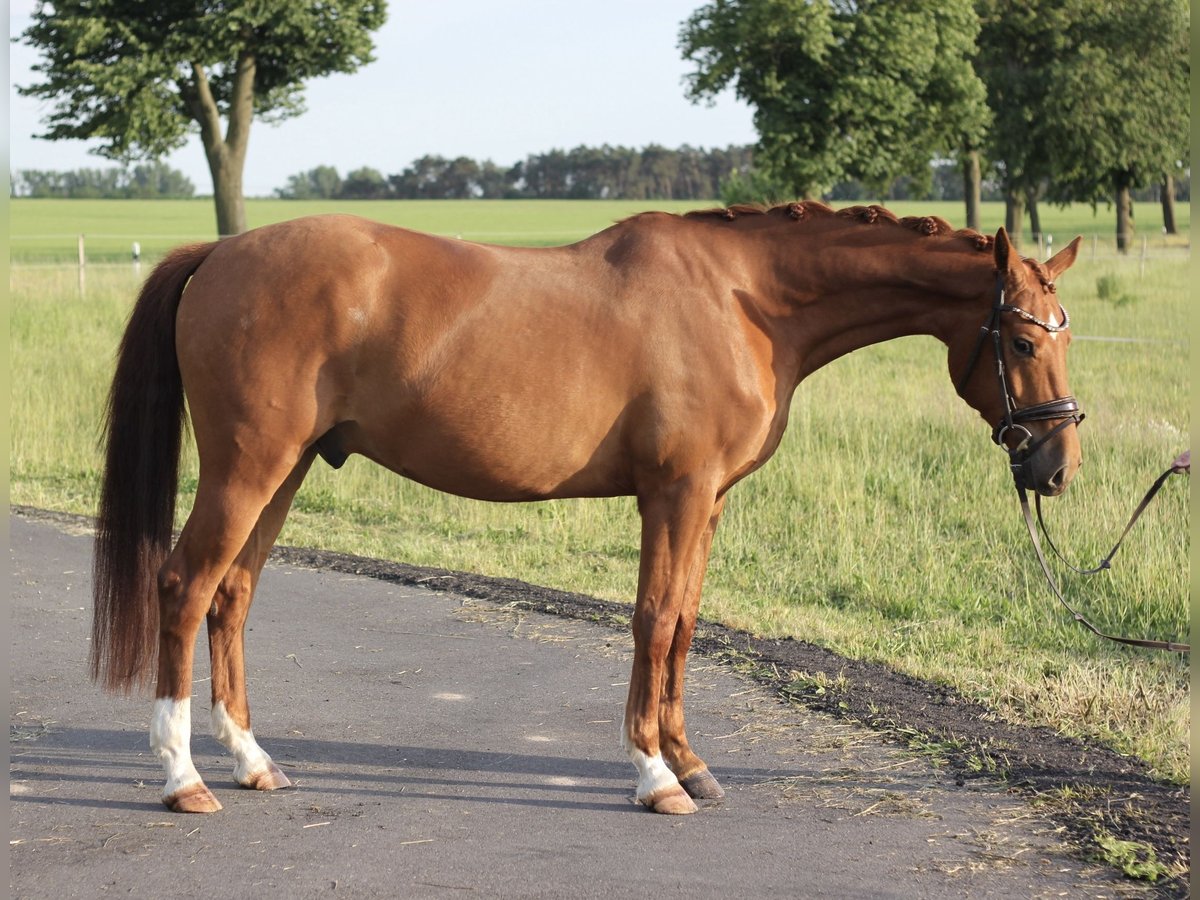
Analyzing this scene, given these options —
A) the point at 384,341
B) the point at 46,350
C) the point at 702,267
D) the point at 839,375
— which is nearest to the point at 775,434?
the point at 702,267

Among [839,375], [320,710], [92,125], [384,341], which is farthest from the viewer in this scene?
[92,125]

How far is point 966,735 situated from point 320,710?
2.77 meters

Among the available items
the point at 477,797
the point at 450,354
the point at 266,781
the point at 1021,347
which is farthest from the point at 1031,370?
the point at 266,781

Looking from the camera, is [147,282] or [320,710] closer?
[147,282]

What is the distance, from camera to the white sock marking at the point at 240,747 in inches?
186

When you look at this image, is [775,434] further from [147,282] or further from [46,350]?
[46,350]

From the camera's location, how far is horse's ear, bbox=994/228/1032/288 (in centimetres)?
444

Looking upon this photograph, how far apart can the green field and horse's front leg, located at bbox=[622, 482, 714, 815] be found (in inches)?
1623

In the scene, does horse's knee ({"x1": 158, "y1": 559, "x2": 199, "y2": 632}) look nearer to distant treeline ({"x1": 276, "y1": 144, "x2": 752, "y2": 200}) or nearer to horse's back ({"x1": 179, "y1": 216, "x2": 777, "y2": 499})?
horse's back ({"x1": 179, "y1": 216, "x2": 777, "y2": 499})

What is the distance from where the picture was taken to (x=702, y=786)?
4.72 metres

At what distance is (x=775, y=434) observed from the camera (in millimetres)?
4816

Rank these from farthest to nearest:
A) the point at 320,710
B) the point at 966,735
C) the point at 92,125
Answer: the point at 92,125 < the point at 320,710 < the point at 966,735

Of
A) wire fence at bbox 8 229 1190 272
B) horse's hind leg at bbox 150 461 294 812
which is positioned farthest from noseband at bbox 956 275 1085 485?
wire fence at bbox 8 229 1190 272

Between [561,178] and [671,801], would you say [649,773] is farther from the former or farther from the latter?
A: [561,178]
